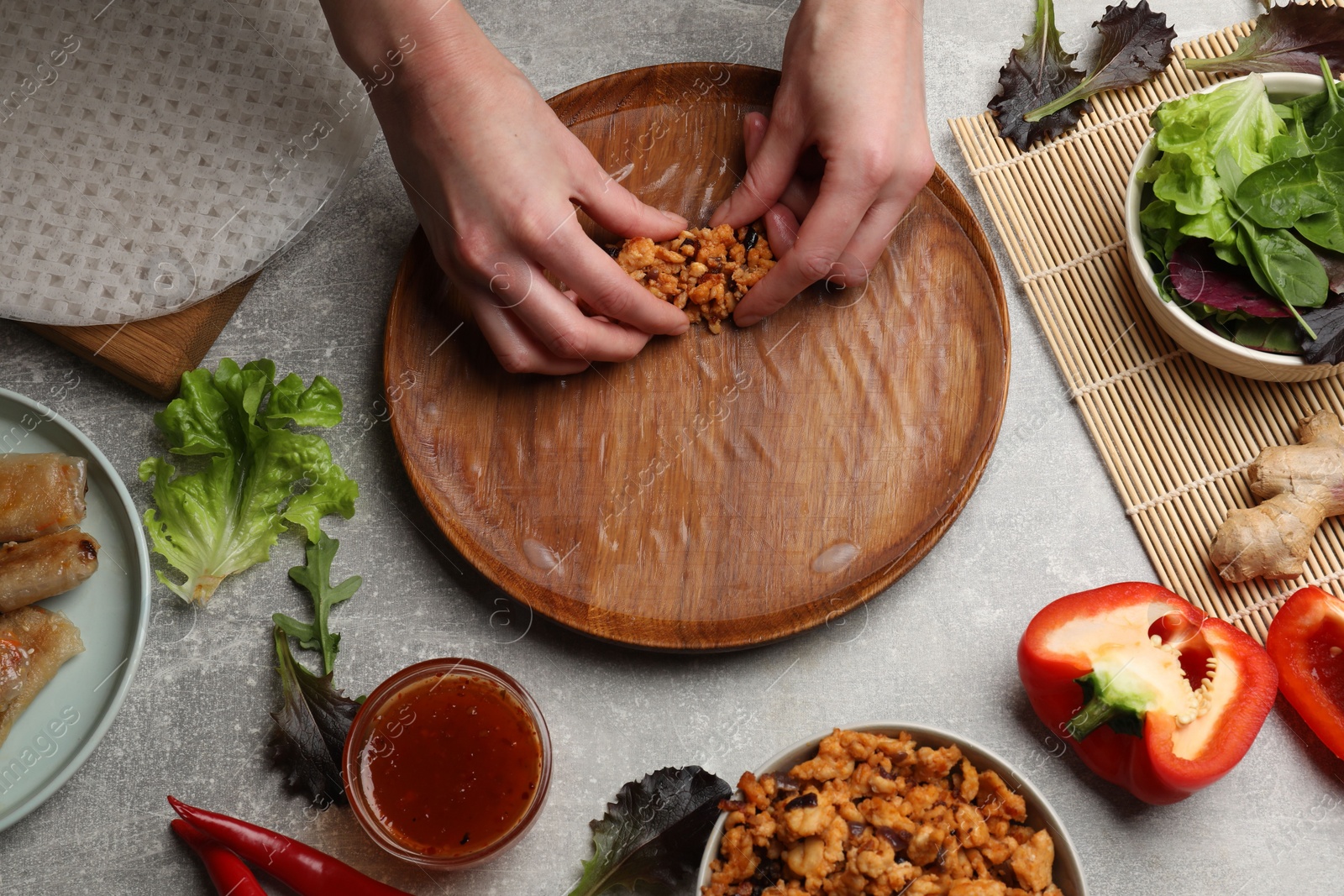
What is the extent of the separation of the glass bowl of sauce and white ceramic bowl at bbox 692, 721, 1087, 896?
0.96 ft

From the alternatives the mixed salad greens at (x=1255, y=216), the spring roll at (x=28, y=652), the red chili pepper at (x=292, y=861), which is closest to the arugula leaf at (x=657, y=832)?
the red chili pepper at (x=292, y=861)

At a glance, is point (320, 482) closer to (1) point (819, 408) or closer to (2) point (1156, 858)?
(1) point (819, 408)

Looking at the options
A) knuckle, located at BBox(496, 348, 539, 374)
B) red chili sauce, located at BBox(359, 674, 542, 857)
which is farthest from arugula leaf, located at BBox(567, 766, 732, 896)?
knuckle, located at BBox(496, 348, 539, 374)

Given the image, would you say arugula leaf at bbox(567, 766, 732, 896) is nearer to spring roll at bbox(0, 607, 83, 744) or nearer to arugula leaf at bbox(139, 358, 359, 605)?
arugula leaf at bbox(139, 358, 359, 605)

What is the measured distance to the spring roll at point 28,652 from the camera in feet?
5.15

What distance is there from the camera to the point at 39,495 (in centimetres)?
162

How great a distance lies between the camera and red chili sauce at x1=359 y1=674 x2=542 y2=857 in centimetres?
155

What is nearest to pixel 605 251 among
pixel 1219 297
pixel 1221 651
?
pixel 1219 297

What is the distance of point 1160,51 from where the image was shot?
186 cm

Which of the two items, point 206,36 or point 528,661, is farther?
point 206,36

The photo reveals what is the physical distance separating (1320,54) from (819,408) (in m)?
1.15

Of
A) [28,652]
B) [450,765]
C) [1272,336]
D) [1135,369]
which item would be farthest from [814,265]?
[28,652]

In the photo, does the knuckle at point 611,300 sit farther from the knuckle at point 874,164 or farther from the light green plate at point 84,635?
the light green plate at point 84,635

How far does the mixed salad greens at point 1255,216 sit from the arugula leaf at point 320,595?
1499 mm
